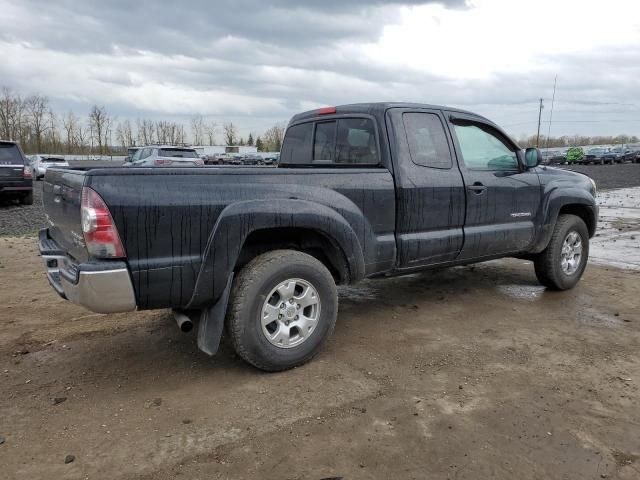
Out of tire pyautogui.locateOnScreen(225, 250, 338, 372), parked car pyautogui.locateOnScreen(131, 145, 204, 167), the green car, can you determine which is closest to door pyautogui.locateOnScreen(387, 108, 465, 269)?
tire pyautogui.locateOnScreen(225, 250, 338, 372)

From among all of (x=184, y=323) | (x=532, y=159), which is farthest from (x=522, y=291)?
(x=184, y=323)

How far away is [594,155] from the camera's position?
169ft

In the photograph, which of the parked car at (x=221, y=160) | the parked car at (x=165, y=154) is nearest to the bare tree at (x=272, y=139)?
the parked car at (x=221, y=160)

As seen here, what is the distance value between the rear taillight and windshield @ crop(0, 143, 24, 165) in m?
11.8

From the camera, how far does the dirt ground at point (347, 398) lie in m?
2.69

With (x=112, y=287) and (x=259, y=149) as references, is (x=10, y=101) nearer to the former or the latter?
(x=259, y=149)

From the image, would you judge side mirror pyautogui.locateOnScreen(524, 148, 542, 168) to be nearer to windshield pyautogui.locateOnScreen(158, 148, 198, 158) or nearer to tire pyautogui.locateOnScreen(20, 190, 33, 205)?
tire pyautogui.locateOnScreen(20, 190, 33, 205)

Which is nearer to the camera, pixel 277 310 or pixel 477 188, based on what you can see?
pixel 277 310

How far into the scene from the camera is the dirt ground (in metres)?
2.69

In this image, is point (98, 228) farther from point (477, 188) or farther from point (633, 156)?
point (633, 156)

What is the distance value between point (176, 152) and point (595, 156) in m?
44.2

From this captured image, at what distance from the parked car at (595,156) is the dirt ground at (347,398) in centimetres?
5229

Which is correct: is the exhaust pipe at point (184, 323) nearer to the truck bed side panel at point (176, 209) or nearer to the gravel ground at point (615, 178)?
the truck bed side panel at point (176, 209)

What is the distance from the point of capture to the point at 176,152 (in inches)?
844
